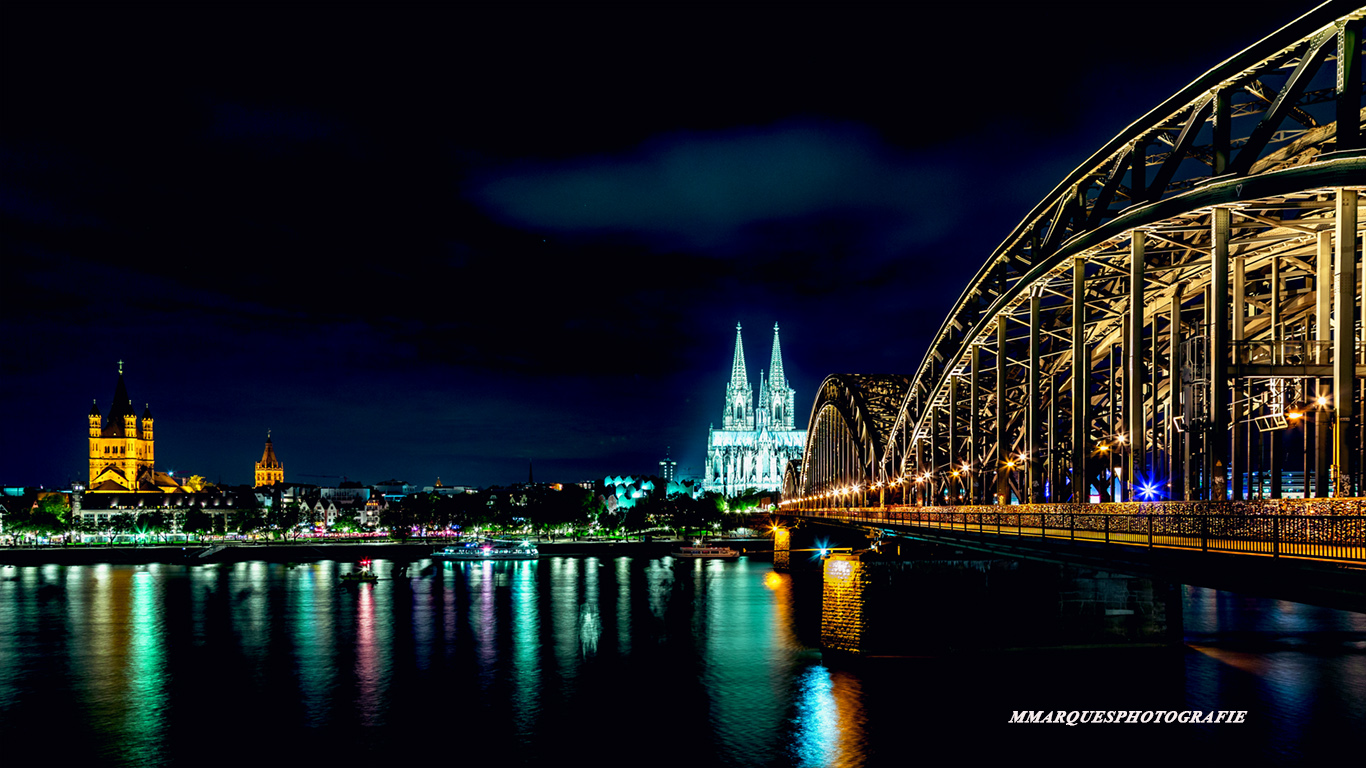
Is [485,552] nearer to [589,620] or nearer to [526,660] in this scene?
[589,620]

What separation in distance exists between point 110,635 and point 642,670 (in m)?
35.7

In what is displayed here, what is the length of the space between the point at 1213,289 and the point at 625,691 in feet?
94.9

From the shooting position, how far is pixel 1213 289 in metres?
28.8

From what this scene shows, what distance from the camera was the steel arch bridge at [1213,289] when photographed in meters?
26.7

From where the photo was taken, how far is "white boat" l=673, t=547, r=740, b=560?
152125 mm

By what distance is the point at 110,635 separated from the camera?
65312 mm

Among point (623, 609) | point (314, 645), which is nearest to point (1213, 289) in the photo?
point (314, 645)

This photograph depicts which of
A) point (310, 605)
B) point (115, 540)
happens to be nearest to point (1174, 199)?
point (310, 605)

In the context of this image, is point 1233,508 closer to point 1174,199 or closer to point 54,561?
point 1174,199

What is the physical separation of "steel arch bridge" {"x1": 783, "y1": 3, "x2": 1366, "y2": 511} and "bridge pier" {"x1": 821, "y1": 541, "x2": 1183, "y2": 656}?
4095mm

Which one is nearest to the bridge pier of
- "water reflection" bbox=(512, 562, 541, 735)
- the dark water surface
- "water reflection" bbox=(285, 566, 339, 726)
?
the dark water surface

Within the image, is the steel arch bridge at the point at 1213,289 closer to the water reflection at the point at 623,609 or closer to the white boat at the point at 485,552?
the water reflection at the point at 623,609

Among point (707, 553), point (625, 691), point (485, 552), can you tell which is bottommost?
point (707, 553)

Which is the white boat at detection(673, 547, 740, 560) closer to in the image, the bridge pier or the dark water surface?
the dark water surface
